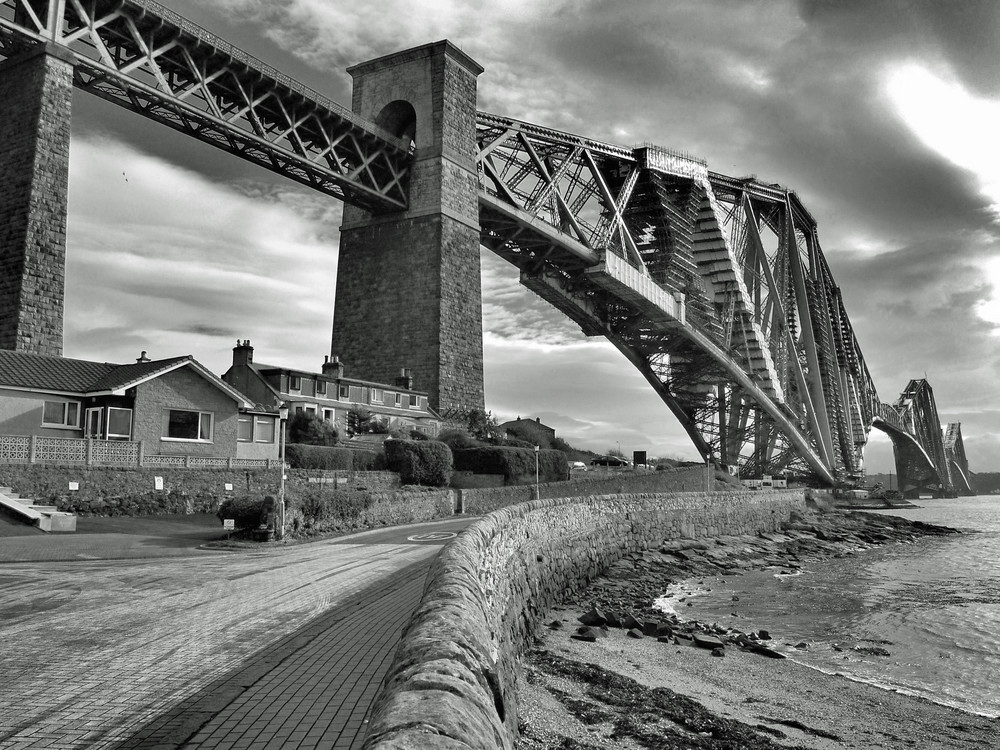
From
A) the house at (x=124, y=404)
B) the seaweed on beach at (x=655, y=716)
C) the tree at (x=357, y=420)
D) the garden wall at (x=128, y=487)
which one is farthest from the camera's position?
the tree at (x=357, y=420)

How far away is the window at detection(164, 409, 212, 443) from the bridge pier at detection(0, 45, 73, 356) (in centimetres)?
537

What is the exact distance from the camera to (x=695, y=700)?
39.0ft

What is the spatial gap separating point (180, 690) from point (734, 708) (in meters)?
8.24

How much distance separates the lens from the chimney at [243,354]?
4928cm

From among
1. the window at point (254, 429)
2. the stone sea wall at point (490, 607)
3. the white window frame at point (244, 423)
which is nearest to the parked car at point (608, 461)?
the stone sea wall at point (490, 607)

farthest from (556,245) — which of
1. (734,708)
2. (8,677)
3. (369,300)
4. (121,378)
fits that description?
(8,677)

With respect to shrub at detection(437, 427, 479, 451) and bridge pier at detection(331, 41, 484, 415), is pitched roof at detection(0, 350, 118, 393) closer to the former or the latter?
shrub at detection(437, 427, 479, 451)

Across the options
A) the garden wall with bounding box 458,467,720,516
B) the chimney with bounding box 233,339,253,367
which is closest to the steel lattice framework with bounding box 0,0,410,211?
the chimney with bounding box 233,339,253,367

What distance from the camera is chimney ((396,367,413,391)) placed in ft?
166

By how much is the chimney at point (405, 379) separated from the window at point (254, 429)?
13.6 meters

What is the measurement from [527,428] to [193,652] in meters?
54.6

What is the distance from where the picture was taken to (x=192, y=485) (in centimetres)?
3070

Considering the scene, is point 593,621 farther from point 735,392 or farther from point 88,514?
point 735,392

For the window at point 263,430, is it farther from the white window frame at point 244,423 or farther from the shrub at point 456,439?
the shrub at point 456,439
